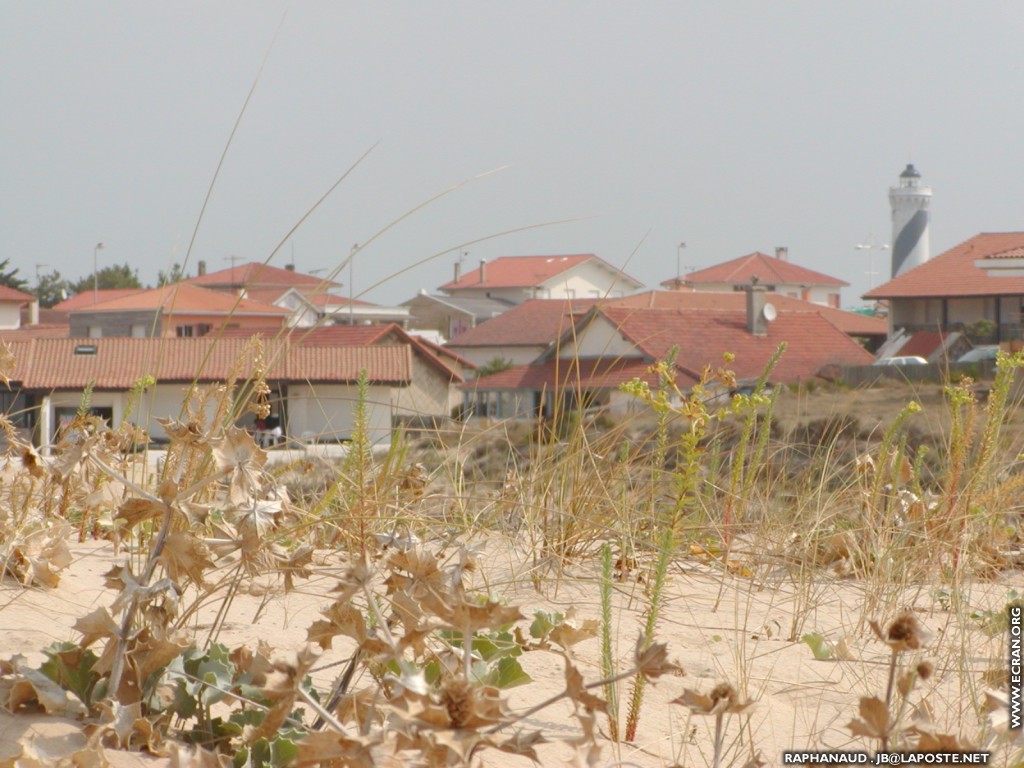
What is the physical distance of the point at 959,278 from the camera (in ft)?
162

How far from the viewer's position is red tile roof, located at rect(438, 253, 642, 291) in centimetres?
8075

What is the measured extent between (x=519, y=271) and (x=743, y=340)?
153 feet

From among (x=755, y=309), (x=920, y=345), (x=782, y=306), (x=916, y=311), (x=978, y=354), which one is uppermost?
(x=782, y=306)

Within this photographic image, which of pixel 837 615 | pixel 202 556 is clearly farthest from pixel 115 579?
pixel 837 615

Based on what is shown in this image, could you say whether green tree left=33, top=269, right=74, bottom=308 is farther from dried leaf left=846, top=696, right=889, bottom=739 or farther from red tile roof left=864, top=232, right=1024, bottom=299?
dried leaf left=846, top=696, right=889, bottom=739

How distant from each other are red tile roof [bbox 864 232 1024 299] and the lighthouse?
35.5m

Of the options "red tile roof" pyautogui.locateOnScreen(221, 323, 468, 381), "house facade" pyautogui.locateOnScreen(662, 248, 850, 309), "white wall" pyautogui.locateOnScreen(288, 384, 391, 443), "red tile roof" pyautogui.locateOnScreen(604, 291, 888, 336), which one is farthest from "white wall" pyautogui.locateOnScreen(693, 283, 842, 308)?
"white wall" pyautogui.locateOnScreen(288, 384, 391, 443)

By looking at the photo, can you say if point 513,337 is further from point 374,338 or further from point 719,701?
point 719,701

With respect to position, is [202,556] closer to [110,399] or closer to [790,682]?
[790,682]

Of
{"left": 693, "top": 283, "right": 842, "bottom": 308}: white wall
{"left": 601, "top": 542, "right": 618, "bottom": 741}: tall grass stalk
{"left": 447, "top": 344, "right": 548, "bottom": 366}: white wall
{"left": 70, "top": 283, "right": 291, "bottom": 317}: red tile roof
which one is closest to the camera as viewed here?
{"left": 601, "top": 542, "right": 618, "bottom": 741}: tall grass stalk

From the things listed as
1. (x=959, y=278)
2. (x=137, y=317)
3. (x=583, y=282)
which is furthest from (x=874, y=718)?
(x=583, y=282)

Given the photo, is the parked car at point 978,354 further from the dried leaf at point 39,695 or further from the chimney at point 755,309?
the dried leaf at point 39,695

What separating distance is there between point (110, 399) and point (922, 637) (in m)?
35.2

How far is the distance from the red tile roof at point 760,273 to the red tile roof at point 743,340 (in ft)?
132
